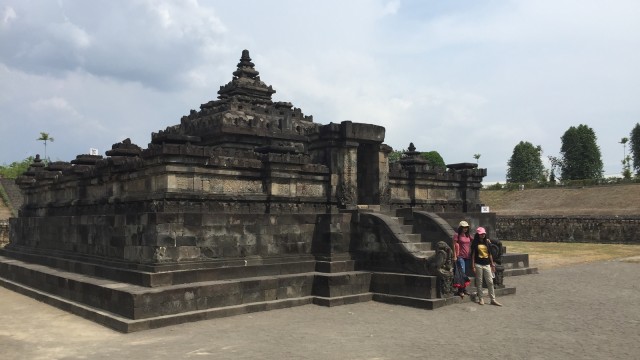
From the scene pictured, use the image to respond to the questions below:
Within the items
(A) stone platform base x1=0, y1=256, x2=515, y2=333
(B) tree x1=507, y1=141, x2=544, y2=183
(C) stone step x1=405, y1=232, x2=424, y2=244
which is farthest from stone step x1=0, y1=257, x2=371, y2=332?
(B) tree x1=507, y1=141, x2=544, y2=183

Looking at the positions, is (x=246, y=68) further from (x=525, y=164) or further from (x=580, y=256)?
(x=525, y=164)

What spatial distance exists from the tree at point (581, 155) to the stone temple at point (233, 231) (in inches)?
2588

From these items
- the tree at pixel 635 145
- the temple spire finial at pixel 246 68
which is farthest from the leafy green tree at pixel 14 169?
the tree at pixel 635 145

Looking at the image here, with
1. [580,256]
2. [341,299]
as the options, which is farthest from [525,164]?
[341,299]

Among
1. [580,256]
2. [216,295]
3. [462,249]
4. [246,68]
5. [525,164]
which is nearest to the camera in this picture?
[216,295]

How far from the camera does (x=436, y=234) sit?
14.1 m

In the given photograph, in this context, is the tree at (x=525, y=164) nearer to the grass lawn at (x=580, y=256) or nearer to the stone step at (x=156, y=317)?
the grass lawn at (x=580, y=256)

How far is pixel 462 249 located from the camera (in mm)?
12188

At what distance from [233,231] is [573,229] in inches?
1263

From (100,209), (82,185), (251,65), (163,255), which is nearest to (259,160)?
(163,255)

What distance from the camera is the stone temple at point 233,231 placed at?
35.3 feet

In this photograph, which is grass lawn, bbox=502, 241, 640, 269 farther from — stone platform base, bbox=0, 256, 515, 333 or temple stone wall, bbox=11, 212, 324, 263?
temple stone wall, bbox=11, 212, 324, 263

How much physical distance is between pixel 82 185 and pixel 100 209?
1.84 metres

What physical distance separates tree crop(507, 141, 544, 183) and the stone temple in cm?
7898
